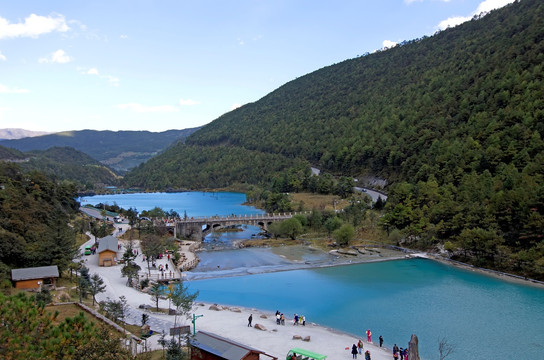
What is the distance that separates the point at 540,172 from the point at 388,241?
19.9m

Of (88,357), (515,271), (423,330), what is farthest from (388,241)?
(88,357)

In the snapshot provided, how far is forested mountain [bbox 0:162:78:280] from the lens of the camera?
3384 centimetres

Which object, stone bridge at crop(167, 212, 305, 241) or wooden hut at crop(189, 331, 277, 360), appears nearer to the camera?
wooden hut at crop(189, 331, 277, 360)

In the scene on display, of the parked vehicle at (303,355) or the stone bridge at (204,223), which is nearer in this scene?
the parked vehicle at (303,355)

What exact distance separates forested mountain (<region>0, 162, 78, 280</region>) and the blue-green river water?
478 inches

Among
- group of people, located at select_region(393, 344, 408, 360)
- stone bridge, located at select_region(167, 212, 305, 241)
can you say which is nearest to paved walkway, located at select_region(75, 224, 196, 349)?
group of people, located at select_region(393, 344, 408, 360)

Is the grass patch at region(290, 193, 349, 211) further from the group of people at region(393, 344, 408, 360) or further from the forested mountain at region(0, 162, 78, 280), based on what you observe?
the group of people at region(393, 344, 408, 360)

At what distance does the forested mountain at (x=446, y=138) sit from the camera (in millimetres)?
46594

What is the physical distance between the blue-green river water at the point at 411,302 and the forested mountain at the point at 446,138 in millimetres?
6181

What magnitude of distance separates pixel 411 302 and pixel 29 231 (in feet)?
111

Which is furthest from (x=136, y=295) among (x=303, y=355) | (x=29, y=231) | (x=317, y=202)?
(x=317, y=202)

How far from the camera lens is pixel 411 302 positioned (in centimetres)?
3481

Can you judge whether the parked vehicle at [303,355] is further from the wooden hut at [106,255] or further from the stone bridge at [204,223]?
the stone bridge at [204,223]

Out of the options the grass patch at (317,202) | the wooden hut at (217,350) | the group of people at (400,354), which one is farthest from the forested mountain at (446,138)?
the wooden hut at (217,350)
